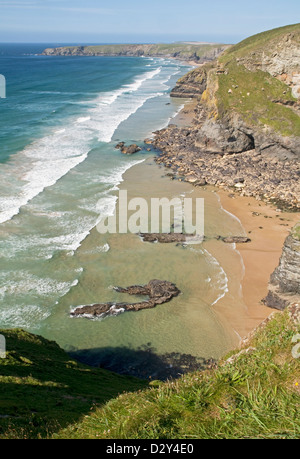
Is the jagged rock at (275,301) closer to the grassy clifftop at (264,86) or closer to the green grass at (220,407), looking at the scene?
the green grass at (220,407)

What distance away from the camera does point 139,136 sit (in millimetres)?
63906

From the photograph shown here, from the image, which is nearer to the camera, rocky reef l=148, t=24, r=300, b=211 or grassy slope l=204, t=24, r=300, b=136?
rocky reef l=148, t=24, r=300, b=211

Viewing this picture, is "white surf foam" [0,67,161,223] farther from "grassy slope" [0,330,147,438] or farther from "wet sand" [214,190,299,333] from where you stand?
"wet sand" [214,190,299,333]

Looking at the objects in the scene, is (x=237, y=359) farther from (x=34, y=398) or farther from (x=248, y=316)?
(x=248, y=316)

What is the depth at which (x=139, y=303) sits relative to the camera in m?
24.1

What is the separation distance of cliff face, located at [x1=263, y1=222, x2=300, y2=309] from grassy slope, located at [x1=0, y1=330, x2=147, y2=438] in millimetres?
10745

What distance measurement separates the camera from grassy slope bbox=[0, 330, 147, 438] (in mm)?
9797

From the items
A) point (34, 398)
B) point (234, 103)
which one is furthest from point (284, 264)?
point (234, 103)

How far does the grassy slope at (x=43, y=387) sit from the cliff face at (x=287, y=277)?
10.7 meters

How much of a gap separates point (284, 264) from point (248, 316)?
403cm

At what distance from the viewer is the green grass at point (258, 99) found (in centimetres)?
4925

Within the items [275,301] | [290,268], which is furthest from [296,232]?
[275,301]

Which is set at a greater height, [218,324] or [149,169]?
[149,169]

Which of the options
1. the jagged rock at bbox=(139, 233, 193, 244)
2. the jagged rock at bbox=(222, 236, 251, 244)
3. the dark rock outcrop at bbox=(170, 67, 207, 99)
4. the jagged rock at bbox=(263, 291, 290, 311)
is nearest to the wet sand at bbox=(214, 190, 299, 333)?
the jagged rock at bbox=(263, 291, 290, 311)
